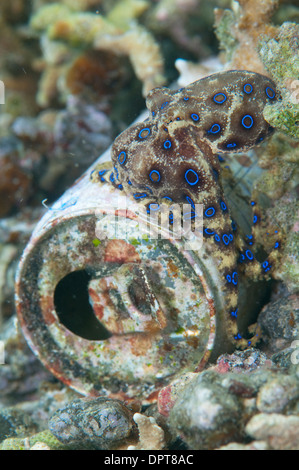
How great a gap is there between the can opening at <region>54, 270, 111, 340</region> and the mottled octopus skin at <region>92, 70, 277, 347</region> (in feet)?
3.50

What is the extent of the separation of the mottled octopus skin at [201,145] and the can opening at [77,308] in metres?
1.07

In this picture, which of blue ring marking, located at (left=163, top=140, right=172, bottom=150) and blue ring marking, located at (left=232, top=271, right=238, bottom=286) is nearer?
blue ring marking, located at (left=163, top=140, right=172, bottom=150)

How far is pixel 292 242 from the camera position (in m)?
2.85

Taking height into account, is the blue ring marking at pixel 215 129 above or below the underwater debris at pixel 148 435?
above

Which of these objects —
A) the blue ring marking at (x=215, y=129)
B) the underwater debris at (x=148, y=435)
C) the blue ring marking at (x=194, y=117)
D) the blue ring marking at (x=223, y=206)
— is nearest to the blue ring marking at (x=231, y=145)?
the blue ring marking at (x=215, y=129)

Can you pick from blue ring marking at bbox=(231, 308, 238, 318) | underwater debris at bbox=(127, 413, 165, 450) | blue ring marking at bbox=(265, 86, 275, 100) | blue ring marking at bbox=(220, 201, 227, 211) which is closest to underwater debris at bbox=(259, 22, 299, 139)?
blue ring marking at bbox=(265, 86, 275, 100)

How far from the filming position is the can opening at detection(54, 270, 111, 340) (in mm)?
3336

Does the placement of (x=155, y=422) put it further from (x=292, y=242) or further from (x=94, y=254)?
(x=292, y=242)

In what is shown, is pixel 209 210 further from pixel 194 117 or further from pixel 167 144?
pixel 194 117

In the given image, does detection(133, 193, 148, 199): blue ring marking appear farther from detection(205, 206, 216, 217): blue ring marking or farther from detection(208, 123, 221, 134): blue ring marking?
detection(208, 123, 221, 134): blue ring marking

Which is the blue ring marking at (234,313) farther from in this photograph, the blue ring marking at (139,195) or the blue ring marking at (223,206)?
the blue ring marking at (139,195)

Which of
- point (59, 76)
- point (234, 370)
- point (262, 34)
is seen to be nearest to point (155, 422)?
point (234, 370)

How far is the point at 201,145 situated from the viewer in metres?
2.61

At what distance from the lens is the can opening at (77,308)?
3336 mm
